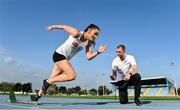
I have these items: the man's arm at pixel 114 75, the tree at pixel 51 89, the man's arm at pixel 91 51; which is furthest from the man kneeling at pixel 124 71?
the tree at pixel 51 89

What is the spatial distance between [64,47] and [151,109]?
2.42 meters

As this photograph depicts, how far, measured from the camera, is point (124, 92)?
8250 mm

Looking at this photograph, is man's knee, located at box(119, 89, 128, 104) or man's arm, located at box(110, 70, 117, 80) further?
man's knee, located at box(119, 89, 128, 104)

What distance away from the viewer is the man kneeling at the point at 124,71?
766 cm

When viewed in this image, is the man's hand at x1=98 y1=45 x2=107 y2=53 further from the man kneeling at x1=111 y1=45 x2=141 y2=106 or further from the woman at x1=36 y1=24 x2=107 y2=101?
the man kneeling at x1=111 y1=45 x2=141 y2=106

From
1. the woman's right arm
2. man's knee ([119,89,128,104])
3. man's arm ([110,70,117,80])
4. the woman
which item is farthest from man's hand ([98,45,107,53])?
man's knee ([119,89,128,104])

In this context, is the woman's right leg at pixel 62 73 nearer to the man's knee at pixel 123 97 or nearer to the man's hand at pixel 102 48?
the man's hand at pixel 102 48

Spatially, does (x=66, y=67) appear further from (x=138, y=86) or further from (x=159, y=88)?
(x=159, y=88)

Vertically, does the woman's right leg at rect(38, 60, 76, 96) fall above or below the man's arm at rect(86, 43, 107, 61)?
below

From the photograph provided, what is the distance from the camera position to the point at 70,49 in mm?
7074

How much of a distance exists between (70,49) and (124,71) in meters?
1.74

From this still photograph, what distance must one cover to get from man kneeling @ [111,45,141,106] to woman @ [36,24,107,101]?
0.91 m

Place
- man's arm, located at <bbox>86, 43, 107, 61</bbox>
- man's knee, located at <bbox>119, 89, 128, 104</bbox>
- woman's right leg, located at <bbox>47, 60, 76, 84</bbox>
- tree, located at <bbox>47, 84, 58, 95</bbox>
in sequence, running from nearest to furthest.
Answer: woman's right leg, located at <bbox>47, 60, 76, 84</bbox>
man's arm, located at <bbox>86, 43, 107, 61</bbox>
man's knee, located at <bbox>119, 89, 128, 104</bbox>
tree, located at <bbox>47, 84, 58, 95</bbox>

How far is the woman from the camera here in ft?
22.8
